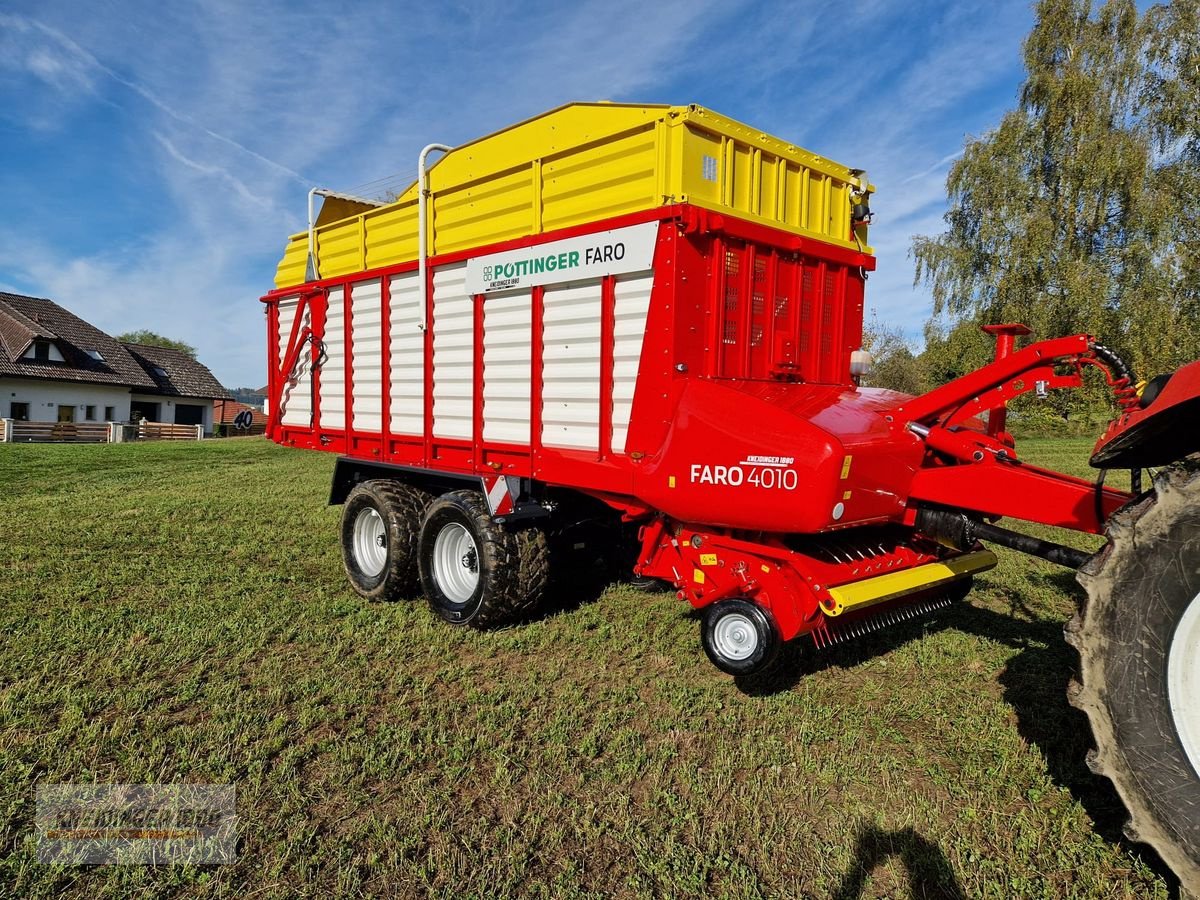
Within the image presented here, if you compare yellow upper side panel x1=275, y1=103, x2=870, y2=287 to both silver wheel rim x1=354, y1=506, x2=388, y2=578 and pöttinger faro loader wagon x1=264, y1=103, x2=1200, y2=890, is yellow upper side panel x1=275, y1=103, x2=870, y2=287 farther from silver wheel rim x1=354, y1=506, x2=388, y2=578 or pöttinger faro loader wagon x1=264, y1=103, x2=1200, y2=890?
silver wheel rim x1=354, y1=506, x2=388, y2=578

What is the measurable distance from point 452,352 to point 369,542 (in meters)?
2.03

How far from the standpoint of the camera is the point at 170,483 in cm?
1380

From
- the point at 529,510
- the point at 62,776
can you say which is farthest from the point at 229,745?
the point at 529,510

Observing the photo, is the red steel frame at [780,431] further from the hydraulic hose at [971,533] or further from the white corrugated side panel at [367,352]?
the white corrugated side panel at [367,352]

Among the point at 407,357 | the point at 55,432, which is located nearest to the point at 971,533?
the point at 407,357

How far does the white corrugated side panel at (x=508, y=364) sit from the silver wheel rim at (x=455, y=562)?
0.84 meters

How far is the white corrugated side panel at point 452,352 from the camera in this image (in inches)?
204

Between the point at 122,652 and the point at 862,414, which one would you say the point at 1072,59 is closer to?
the point at 862,414

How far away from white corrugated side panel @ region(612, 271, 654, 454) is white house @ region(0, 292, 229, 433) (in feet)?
119

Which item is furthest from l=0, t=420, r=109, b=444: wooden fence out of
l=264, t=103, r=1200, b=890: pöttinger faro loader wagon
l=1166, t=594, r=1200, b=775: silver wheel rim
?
l=1166, t=594, r=1200, b=775: silver wheel rim

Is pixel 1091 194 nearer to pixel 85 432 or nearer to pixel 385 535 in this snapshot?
pixel 385 535

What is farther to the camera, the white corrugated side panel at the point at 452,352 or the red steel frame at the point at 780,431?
the white corrugated side panel at the point at 452,352

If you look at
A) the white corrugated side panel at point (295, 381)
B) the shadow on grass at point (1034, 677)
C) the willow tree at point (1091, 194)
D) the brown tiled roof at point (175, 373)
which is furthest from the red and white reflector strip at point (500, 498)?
the brown tiled roof at point (175, 373)

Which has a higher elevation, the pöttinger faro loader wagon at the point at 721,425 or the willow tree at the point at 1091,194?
the willow tree at the point at 1091,194
